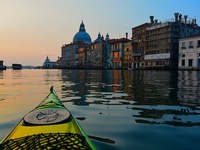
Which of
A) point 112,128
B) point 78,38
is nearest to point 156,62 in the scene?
point 112,128

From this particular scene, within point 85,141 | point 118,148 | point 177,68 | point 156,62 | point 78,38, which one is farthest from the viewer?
point 78,38

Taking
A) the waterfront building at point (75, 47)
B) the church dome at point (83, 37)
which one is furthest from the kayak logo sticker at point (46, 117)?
the church dome at point (83, 37)

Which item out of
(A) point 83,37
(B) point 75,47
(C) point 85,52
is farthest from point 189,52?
(A) point 83,37

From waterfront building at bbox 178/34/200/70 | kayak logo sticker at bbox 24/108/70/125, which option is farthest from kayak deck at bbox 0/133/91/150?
waterfront building at bbox 178/34/200/70

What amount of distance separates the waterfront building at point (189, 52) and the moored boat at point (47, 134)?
56069 millimetres

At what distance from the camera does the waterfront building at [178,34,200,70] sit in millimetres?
55844

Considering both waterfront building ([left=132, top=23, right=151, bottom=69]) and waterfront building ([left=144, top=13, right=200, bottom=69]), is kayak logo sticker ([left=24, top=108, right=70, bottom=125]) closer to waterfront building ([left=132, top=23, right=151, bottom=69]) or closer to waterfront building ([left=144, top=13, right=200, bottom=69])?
waterfront building ([left=144, top=13, right=200, bottom=69])

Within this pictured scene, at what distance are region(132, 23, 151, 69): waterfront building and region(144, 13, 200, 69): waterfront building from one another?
4281 mm

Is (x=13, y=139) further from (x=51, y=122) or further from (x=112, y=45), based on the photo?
(x=112, y=45)

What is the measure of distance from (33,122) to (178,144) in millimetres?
2753

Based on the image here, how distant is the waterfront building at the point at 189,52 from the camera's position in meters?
55.8

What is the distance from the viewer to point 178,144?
421 cm

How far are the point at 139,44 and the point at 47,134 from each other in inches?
2992

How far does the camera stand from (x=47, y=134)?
3012mm
